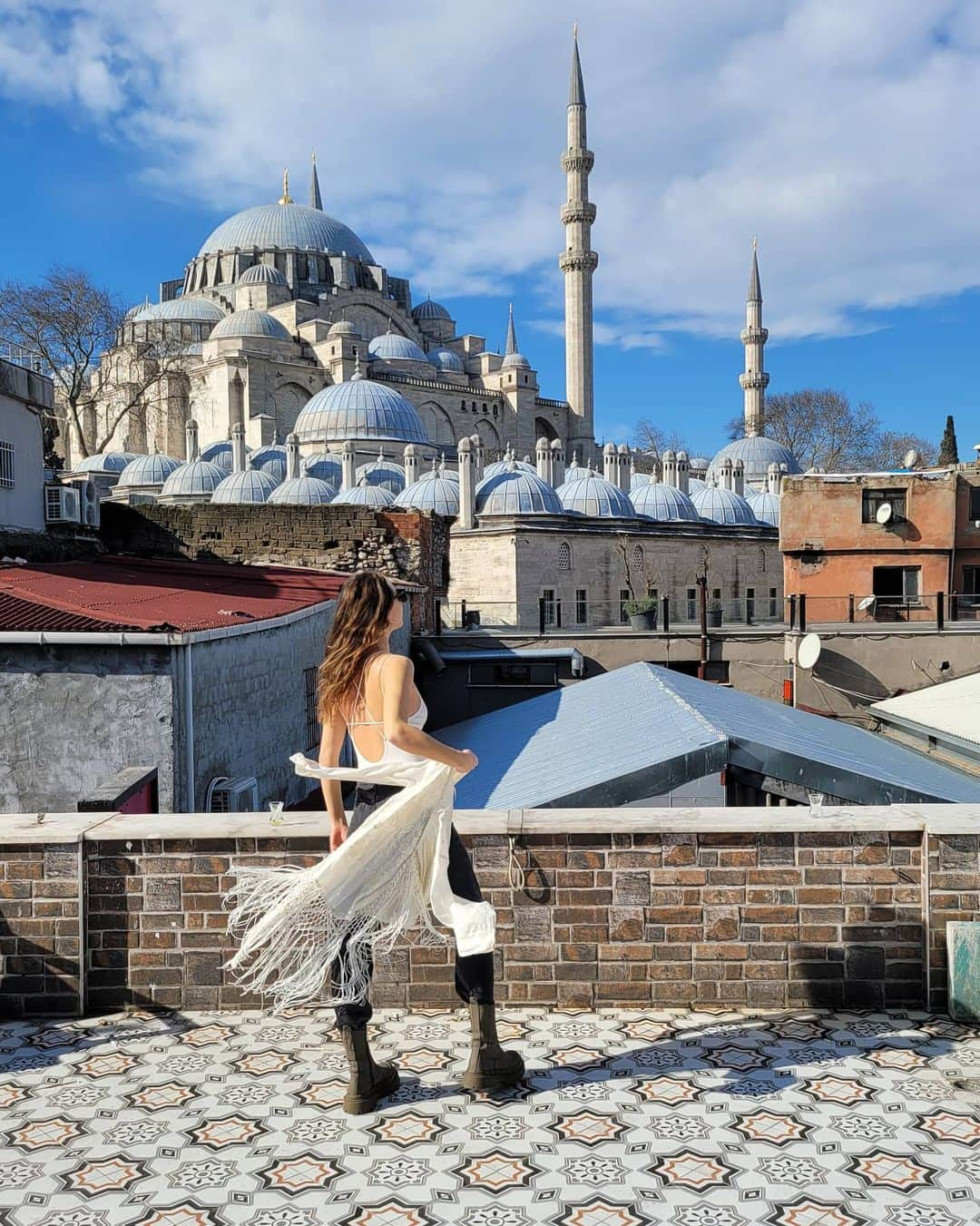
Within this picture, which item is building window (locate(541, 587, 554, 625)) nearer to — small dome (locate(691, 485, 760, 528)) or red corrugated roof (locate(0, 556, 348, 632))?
small dome (locate(691, 485, 760, 528))

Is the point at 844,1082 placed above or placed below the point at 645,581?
below

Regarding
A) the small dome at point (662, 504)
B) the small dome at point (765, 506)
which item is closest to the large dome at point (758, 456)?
the small dome at point (765, 506)

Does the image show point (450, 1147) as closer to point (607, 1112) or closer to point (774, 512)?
point (607, 1112)

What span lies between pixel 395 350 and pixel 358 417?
36.8 feet

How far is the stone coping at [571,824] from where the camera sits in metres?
3.45

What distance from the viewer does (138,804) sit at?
5672mm

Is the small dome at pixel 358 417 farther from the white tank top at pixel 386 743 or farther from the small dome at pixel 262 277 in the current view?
the white tank top at pixel 386 743

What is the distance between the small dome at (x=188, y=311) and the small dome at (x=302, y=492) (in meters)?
21.4

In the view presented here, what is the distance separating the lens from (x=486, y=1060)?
2.93 metres

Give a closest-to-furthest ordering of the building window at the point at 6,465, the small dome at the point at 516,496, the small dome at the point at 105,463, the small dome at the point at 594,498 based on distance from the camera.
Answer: the building window at the point at 6,465 → the small dome at the point at 516,496 → the small dome at the point at 594,498 → the small dome at the point at 105,463

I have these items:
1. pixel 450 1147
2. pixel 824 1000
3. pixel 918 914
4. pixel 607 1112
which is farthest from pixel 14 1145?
pixel 918 914

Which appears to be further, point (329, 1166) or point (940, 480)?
point (940, 480)

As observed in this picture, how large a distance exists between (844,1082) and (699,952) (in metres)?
0.61

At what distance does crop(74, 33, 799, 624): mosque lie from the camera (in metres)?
28.4
